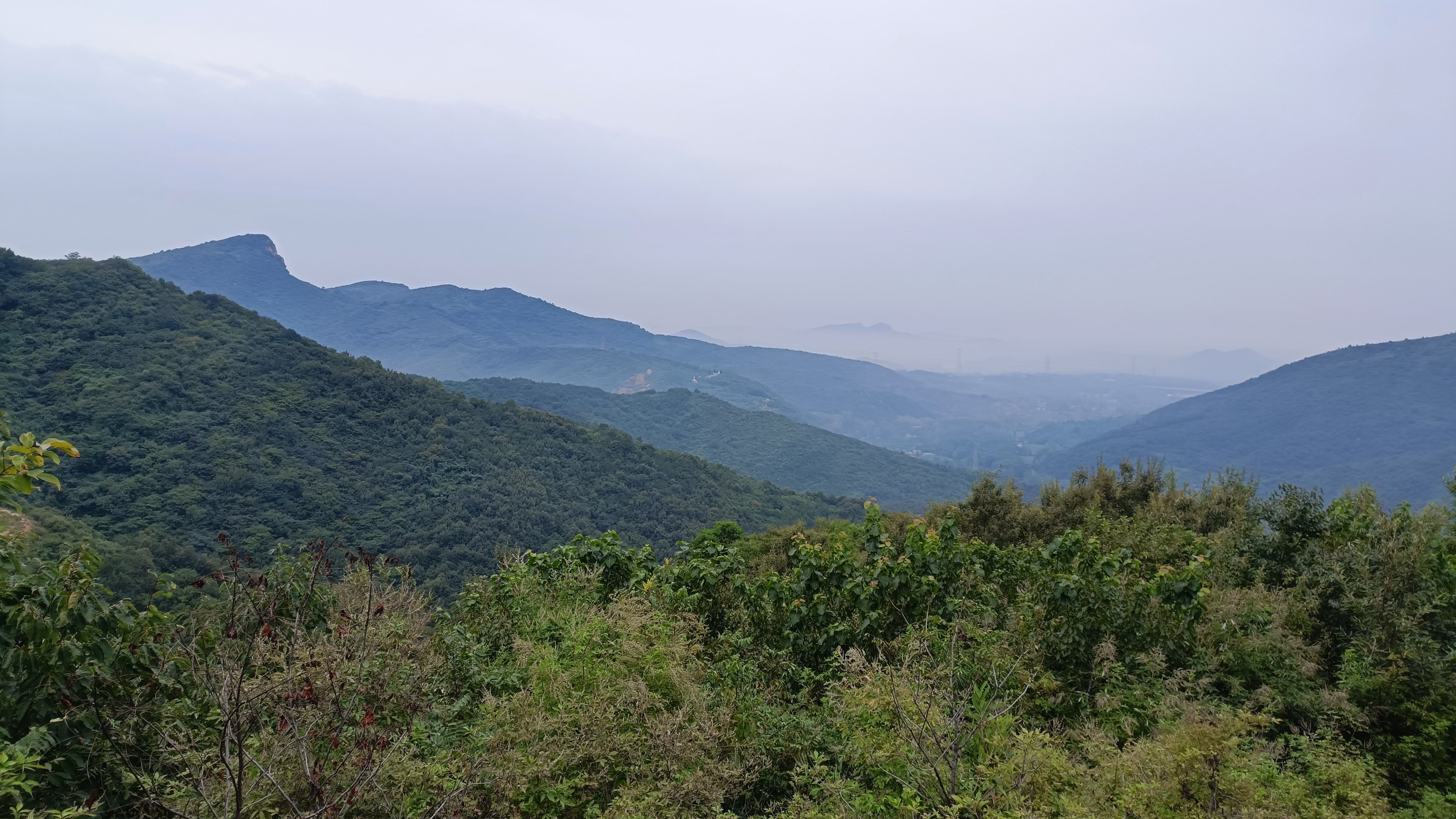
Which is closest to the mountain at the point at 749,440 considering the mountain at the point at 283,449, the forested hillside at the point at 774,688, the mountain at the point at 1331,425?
the mountain at the point at 1331,425

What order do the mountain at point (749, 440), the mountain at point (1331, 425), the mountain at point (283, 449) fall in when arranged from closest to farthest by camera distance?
1. the mountain at point (283, 449)
2. the mountain at point (1331, 425)
3. the mountain at point (749, 440)

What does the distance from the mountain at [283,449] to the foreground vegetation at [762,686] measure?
95.2ft

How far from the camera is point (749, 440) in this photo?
104 meters

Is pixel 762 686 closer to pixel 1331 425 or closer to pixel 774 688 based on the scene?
pixel 774 688

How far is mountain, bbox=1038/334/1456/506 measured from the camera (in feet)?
245

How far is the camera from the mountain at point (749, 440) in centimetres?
9100

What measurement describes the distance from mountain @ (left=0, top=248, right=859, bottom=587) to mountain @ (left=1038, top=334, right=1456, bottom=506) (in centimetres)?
5702

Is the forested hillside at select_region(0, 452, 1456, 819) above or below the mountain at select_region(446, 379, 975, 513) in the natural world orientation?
above

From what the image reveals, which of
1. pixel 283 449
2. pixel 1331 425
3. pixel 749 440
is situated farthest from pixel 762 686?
pixel 1331 425

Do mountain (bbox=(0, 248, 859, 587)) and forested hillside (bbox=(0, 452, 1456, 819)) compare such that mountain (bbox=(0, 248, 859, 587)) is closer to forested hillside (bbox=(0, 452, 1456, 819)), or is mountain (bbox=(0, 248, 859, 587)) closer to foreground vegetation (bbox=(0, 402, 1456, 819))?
forested hillside (bbox=(0, 452, 1456, 819))

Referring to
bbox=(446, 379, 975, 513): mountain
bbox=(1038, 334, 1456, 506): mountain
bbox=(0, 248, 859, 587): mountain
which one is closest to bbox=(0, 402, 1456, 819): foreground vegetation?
bbox=(0, 248, 859, 587): mountain

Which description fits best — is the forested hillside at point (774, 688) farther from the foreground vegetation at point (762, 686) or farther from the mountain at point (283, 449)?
the mountain at point (283, 449)

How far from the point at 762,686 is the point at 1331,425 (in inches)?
4797

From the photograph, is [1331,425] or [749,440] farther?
[749,440]
